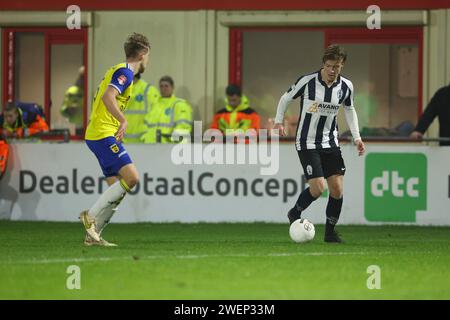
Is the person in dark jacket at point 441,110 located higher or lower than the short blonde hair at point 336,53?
lower

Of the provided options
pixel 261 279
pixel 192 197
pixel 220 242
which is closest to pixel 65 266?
pixel 261 279

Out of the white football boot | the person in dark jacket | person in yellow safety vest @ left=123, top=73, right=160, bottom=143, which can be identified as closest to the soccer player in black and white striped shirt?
the white football boot

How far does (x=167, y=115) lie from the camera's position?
18.0m

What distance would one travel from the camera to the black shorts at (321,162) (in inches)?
496

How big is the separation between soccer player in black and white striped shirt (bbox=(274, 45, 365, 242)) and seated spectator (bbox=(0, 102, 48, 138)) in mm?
5298

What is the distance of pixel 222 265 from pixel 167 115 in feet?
25.7

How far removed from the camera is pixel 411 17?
1927 centimetres

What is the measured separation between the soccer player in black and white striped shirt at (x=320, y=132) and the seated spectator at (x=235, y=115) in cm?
511

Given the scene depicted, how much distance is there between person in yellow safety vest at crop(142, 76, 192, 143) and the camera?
17.9 metres

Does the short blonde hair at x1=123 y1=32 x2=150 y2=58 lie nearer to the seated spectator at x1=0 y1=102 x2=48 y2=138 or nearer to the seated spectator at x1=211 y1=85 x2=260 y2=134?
the seated spectator at x1=0 y1=102 x2=48 y2=138

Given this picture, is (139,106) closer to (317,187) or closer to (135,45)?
(317,187)

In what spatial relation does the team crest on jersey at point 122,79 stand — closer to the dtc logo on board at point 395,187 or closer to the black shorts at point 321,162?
the black shorts at point 321,162

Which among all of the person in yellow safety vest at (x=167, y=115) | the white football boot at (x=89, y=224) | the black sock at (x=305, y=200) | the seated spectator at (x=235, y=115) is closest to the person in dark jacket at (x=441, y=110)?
the seated spectator at (x=235, y=115)
